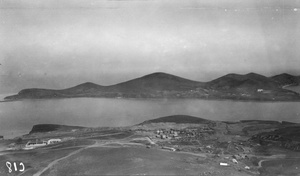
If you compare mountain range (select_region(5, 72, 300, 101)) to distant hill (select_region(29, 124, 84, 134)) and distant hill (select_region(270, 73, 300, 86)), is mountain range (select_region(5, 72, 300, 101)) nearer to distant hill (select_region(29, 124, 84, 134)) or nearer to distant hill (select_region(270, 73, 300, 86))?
distant hill (select_region(270, 73, 300, 86))

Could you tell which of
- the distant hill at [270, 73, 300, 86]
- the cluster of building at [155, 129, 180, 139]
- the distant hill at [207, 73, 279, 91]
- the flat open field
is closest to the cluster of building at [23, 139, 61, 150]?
the flat open field

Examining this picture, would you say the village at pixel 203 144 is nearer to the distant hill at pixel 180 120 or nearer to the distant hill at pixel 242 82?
the distant hill at pixel 180 120

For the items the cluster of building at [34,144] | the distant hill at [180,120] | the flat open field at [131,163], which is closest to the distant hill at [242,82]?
the distant hill at [180,120]

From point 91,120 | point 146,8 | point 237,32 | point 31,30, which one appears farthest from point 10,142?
point 237,32

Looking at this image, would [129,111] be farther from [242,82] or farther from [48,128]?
[242,82]

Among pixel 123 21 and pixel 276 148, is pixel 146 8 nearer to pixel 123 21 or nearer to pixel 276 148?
pixel 123 21
